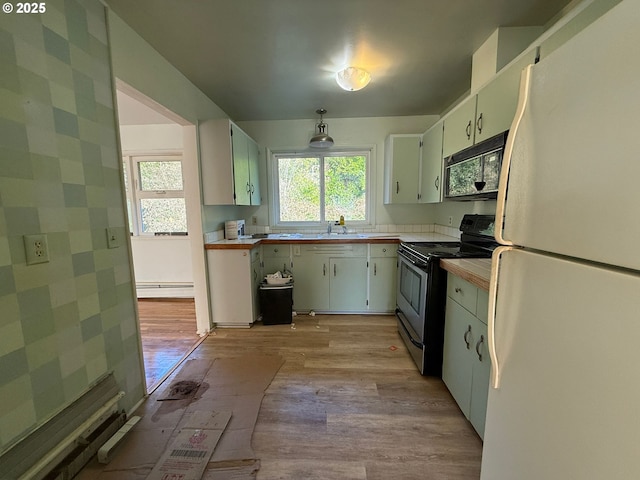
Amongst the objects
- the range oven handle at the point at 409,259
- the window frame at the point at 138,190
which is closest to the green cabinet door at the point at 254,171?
the window frame at the point at 138,190

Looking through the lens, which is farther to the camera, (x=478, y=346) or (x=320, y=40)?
(x=320, y=40)

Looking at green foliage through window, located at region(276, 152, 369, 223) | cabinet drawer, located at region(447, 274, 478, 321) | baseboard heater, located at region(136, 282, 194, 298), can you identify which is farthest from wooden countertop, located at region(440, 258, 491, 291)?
baseboard heater, located at region(136, 282, 194, 298)

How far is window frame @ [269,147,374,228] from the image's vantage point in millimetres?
3611

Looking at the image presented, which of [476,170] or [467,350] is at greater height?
[476,170]

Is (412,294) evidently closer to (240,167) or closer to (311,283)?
(311,283)

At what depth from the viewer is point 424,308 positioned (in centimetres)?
191

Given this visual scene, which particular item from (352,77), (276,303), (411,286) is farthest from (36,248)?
(411,286)

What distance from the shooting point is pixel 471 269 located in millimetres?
1499

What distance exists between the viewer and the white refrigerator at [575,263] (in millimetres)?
511

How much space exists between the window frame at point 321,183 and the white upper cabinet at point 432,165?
0.75 meters

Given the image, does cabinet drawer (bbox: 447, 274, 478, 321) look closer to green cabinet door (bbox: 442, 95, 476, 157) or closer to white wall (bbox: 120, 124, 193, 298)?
green cabinet door (bbox: 442, 95, 476, 157)

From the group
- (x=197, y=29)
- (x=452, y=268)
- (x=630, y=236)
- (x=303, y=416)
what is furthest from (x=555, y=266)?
(x=197, y=29)

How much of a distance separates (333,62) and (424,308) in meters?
2.09

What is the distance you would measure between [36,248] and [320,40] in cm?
206
